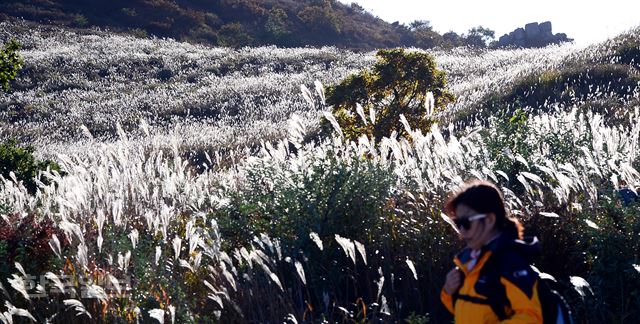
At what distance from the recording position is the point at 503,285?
2.92m

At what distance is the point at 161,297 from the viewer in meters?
5.01

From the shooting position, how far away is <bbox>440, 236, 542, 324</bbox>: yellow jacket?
2.87m

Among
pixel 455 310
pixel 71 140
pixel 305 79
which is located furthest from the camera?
pixel 305 79

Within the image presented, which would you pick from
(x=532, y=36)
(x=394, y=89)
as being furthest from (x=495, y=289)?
(x=532, y=36)

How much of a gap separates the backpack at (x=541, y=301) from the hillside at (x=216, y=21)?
46.3 meters

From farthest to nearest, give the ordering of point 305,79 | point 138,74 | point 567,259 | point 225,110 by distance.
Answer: point 138,74, point 305,79, point 225,110, point 567,259

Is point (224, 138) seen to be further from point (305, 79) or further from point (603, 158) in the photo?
point (305, 79)

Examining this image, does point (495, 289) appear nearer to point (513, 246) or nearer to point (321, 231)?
point (513, 246)

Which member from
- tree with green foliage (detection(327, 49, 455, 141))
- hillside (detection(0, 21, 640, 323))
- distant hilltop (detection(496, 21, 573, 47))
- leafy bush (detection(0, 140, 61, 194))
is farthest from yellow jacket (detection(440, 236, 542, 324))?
distant hilltop (detection(496, 21, 573, 47))

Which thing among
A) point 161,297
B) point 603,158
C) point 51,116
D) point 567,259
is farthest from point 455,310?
point 51,116

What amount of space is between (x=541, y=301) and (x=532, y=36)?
5624cm

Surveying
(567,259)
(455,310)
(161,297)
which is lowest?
(161,297)

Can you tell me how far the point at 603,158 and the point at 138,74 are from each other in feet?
114

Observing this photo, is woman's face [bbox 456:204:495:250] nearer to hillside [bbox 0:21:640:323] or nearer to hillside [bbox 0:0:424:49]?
hillside [bbox 0:21:640:323]
